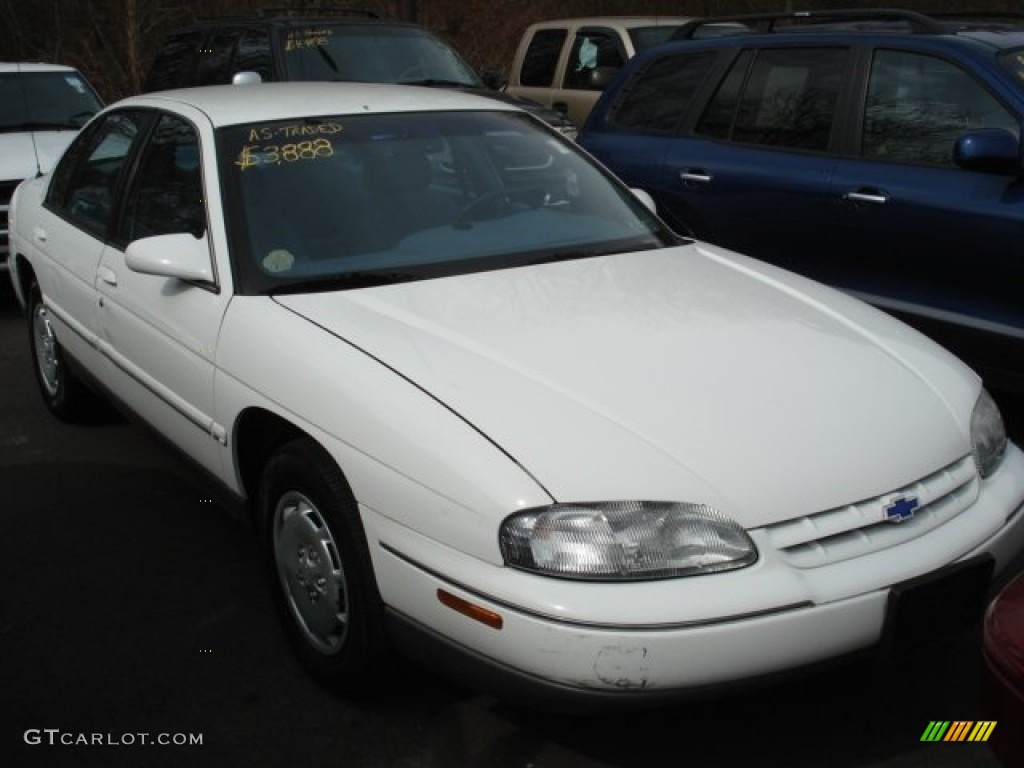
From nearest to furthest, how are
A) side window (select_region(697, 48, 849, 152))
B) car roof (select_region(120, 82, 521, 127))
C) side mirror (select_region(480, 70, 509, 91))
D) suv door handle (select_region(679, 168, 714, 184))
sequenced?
1. car roof (select_region(120, 82, 521, 127))
2. side window (select_region(697, 48, 849, 152))
3. suv door handle (select_region(679, 168, 714, 184))
4. side mirror (select_region(480, 70, 509, 91))

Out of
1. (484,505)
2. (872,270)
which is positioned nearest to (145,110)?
(484,505)

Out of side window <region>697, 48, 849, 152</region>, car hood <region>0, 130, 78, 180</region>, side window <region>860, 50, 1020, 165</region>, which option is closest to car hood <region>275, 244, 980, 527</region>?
side window <region>860, 50, 1020, 165</region>

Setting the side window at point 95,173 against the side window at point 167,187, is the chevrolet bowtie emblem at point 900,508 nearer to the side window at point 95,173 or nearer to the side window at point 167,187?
the side window at point 167,187

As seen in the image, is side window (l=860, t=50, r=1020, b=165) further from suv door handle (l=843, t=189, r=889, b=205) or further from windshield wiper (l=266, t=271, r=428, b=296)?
windshield wiper (l=266, t=271, r=428, b=296)

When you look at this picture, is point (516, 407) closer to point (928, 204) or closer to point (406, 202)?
point (406, 202)

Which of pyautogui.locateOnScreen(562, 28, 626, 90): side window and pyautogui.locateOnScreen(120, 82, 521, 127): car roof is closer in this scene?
pyautogui.locateOnScreen(120, 82, 521, 127): car roof

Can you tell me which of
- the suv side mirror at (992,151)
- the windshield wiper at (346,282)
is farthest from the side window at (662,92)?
the windshield wiper at (346,282)

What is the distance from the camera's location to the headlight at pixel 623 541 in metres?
2.46

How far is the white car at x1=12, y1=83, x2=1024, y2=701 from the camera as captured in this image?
97.2 inches

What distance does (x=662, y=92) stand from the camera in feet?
20.7

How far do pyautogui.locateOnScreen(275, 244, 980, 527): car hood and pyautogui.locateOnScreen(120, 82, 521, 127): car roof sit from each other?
0.92m

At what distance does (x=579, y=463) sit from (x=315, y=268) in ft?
4.24

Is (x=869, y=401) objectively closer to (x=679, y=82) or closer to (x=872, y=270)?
(x=872, y=270)

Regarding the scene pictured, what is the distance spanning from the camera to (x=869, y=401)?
2.89m
